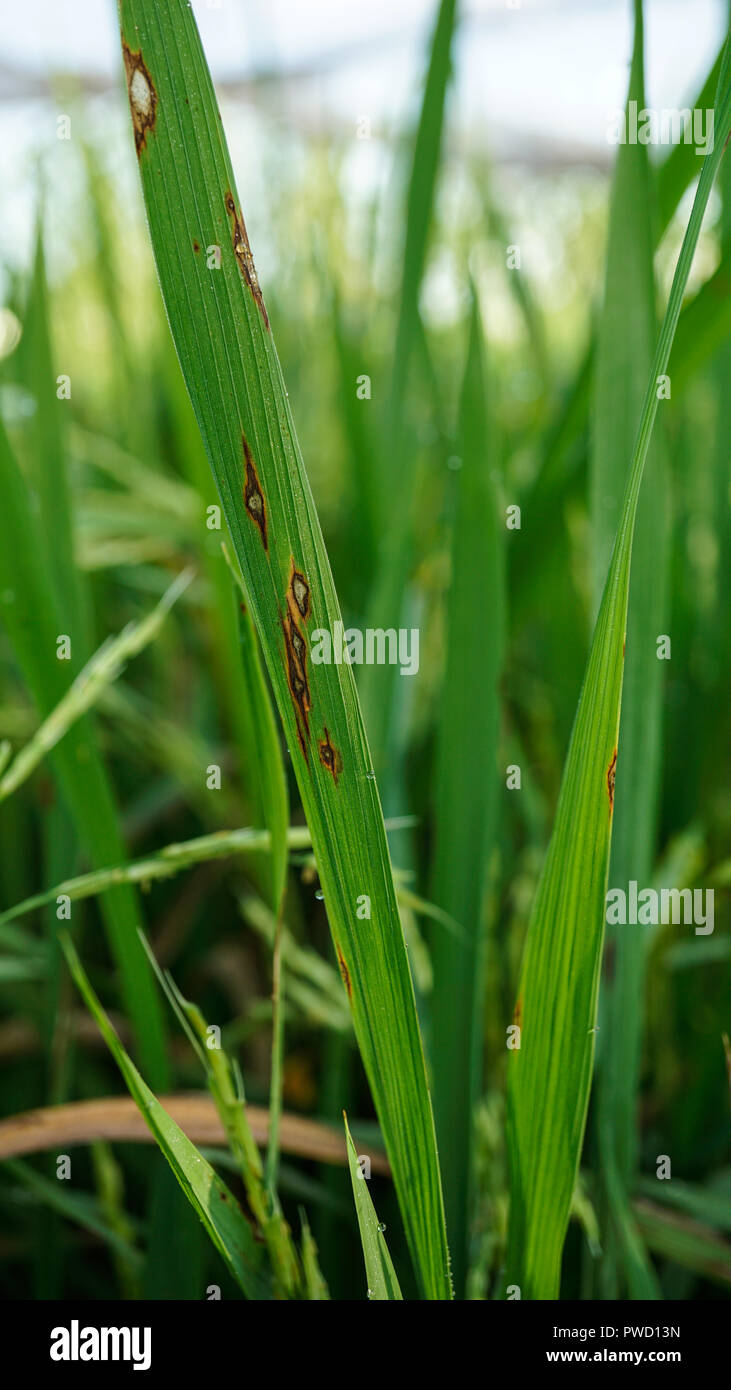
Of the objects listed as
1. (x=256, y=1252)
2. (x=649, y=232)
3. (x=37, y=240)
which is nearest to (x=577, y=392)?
(x=649, y=232)

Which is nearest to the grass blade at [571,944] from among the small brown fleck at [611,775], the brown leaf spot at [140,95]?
the small brown fleck at [611,775]

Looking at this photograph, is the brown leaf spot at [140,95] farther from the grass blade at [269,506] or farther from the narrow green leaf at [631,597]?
the narrow green leaf at [631,597]

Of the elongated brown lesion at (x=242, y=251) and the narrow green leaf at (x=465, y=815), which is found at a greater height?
the elongated brown lesion at (x=242, y=251)

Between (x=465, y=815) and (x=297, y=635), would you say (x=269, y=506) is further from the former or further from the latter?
(x=465, y=815)

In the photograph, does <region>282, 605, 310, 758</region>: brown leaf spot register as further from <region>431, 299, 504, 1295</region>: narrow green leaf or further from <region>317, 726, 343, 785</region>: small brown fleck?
<region>431, 299, 504, 1295</region>: narrow green leaf

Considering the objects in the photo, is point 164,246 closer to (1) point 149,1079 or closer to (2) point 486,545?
(2) point 486,545

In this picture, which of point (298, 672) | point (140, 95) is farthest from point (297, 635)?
point (140, 95)
